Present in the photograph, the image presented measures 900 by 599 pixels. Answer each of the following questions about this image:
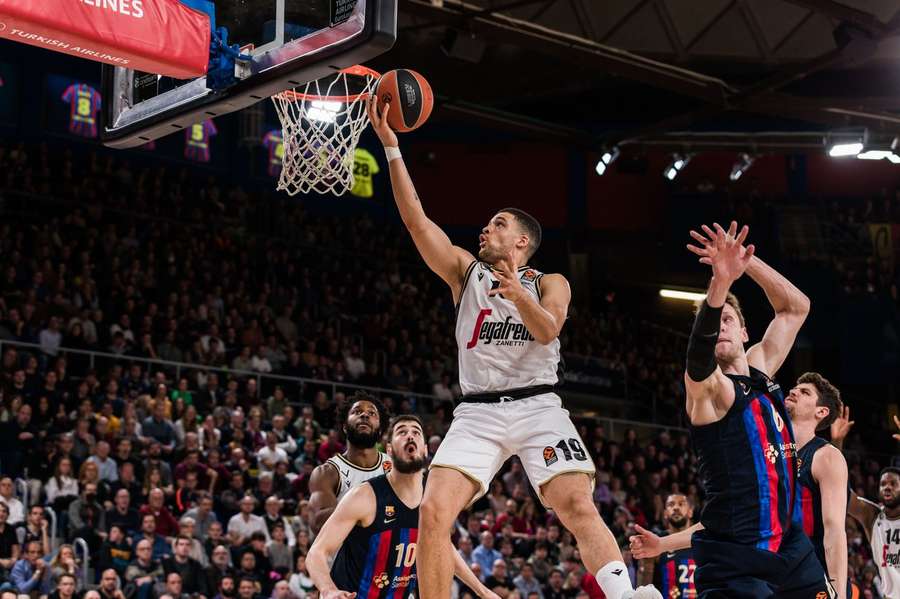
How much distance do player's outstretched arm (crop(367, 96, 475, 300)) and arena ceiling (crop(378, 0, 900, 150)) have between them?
11.3 m

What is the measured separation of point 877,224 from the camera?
3041cm

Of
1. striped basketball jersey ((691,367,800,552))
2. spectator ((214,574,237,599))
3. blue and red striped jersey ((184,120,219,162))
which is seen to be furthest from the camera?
blue and red striped jersey ((184,120,219,162))

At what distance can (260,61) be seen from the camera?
7543 mm

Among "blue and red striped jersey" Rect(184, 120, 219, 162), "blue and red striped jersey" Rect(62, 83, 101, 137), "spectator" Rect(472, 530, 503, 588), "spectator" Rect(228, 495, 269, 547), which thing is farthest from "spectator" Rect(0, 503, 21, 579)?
"blue and red striped jersey" Rect(184, 120, 219, 162)

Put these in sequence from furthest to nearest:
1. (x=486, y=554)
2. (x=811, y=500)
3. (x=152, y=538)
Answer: (x=486, y=554), (x=152, y=538), (x=811, y=500)

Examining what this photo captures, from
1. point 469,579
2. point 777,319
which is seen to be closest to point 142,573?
point 469,579

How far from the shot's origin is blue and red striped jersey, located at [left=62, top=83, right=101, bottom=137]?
2517 cm

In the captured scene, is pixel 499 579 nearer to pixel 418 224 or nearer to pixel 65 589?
pixel 65 589

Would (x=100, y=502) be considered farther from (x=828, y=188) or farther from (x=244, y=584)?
(x=828, y=188)

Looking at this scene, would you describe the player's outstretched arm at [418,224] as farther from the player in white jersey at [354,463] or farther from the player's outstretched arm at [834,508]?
the player's outstretched arm at [834,508]

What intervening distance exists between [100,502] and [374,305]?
1146 centimetres

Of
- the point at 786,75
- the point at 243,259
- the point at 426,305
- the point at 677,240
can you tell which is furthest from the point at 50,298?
the point at 677,240

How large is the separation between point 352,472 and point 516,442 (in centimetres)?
229

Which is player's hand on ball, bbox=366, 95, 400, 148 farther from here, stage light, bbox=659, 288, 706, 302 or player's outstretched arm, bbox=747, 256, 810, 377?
stage light, bbox=659, 288, 706, 302
